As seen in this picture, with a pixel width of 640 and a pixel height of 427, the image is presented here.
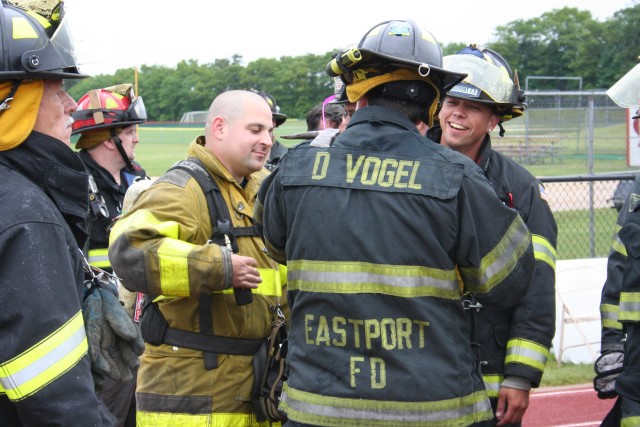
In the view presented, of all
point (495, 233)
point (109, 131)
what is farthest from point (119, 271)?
point (109, 131)

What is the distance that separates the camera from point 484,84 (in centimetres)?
409

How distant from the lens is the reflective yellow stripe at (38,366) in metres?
2.25

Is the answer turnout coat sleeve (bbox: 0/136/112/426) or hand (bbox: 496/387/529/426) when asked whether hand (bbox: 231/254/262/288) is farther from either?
hand (bbox: 496/387/529/426)

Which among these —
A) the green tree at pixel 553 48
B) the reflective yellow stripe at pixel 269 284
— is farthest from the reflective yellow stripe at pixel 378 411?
the green tree at pixel 553 48

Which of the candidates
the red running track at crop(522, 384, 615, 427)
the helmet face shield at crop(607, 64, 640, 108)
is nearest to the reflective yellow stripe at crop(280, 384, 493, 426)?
the helmet face shield at crop(607, 64, 640, 108)

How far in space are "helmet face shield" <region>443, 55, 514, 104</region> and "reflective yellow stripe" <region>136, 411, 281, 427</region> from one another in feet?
6.22

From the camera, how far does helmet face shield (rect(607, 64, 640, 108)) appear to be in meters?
4.05

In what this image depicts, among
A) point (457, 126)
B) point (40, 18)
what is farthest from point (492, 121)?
point (40, 18)

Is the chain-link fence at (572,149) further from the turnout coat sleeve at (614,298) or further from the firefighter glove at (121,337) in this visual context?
the firefighter glove at (121,337)

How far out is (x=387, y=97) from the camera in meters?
3.09

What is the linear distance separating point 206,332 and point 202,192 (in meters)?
0.65

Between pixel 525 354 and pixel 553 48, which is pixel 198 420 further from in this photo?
pixel 553 48

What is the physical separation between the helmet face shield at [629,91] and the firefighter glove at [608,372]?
1247 mm

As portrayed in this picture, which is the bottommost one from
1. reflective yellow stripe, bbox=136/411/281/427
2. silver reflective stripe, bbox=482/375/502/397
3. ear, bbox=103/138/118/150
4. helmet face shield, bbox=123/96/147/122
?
reflective yellow stripe, bbox=136/411/281/427
